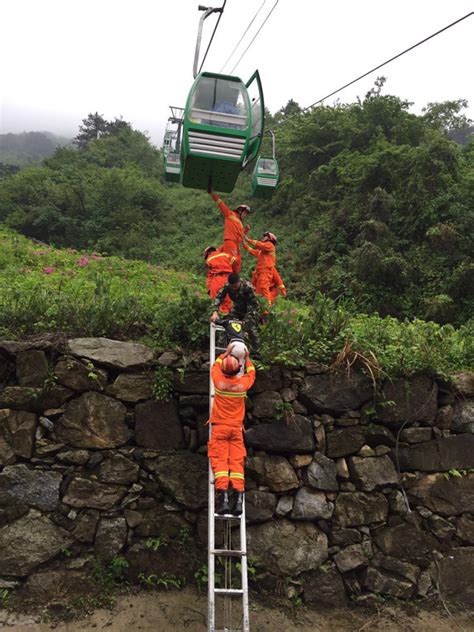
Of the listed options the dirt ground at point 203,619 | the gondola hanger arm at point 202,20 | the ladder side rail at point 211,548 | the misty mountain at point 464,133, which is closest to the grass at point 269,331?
the ladder side rail at point 211,548

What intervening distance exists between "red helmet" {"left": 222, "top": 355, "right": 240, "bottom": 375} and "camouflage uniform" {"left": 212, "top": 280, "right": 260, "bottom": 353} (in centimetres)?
135

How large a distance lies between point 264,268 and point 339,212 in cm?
1197

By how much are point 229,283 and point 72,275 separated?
6408 millimetres

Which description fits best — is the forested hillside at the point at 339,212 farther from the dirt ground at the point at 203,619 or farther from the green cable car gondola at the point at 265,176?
the dirt ground at the point at 203,619

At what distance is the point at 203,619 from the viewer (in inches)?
202

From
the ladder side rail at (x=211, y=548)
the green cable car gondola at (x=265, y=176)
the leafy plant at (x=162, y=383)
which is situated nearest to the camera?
the ladder side rail at (x=211, y=548)

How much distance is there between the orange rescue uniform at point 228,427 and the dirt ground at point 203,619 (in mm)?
1898

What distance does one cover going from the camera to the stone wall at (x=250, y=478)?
5.43 meters

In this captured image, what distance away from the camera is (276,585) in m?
5.62

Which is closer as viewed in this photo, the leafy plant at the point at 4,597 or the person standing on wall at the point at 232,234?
the leafy plant at the point at 4,597

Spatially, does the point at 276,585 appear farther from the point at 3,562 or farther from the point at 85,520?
the point at 3,562

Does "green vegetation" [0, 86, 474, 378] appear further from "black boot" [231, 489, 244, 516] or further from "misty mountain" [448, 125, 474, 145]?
"black boot" [231, 489, 244, 516]

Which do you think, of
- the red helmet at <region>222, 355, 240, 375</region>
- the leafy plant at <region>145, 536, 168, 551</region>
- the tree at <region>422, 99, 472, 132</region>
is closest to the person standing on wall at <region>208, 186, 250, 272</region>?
the red helmet at <region>222, 355, 240, 375</region>

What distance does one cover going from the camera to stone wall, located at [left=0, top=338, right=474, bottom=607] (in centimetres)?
543
